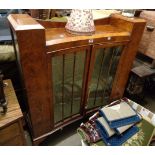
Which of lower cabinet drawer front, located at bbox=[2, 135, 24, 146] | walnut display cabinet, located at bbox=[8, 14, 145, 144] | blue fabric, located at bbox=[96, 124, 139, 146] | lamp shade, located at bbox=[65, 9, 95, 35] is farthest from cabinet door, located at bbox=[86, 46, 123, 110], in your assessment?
lower cabinet drawer front, located at bbox=[2, 135, 24, 146]

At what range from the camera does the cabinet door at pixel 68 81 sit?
1032 millimetres

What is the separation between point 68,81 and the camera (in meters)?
1.17

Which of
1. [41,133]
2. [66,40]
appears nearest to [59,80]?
[66,40]

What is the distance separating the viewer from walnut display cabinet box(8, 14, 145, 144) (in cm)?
88

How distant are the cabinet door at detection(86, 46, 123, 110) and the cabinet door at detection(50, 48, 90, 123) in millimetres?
77

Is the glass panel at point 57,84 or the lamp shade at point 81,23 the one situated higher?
the lamp shade at point 81,23

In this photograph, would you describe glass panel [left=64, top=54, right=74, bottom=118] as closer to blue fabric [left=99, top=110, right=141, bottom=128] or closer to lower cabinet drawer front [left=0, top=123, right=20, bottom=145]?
blue fabric [left=99, top=110, right=141, bottom=128]

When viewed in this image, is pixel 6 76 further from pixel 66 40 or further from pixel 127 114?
pixel 127 114

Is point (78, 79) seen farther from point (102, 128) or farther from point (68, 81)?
point (102, 128)

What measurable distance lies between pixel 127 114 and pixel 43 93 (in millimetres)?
694

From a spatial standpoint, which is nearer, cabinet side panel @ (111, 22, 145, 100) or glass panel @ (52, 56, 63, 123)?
glass panel @ (52, 56, 63, 123)

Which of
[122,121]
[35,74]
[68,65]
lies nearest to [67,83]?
[68,65]

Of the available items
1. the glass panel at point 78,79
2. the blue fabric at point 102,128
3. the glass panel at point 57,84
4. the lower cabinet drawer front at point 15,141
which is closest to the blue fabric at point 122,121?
the blue fabric at point 102,128

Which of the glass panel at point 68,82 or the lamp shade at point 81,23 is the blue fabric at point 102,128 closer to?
the glass panel at point 68,82
